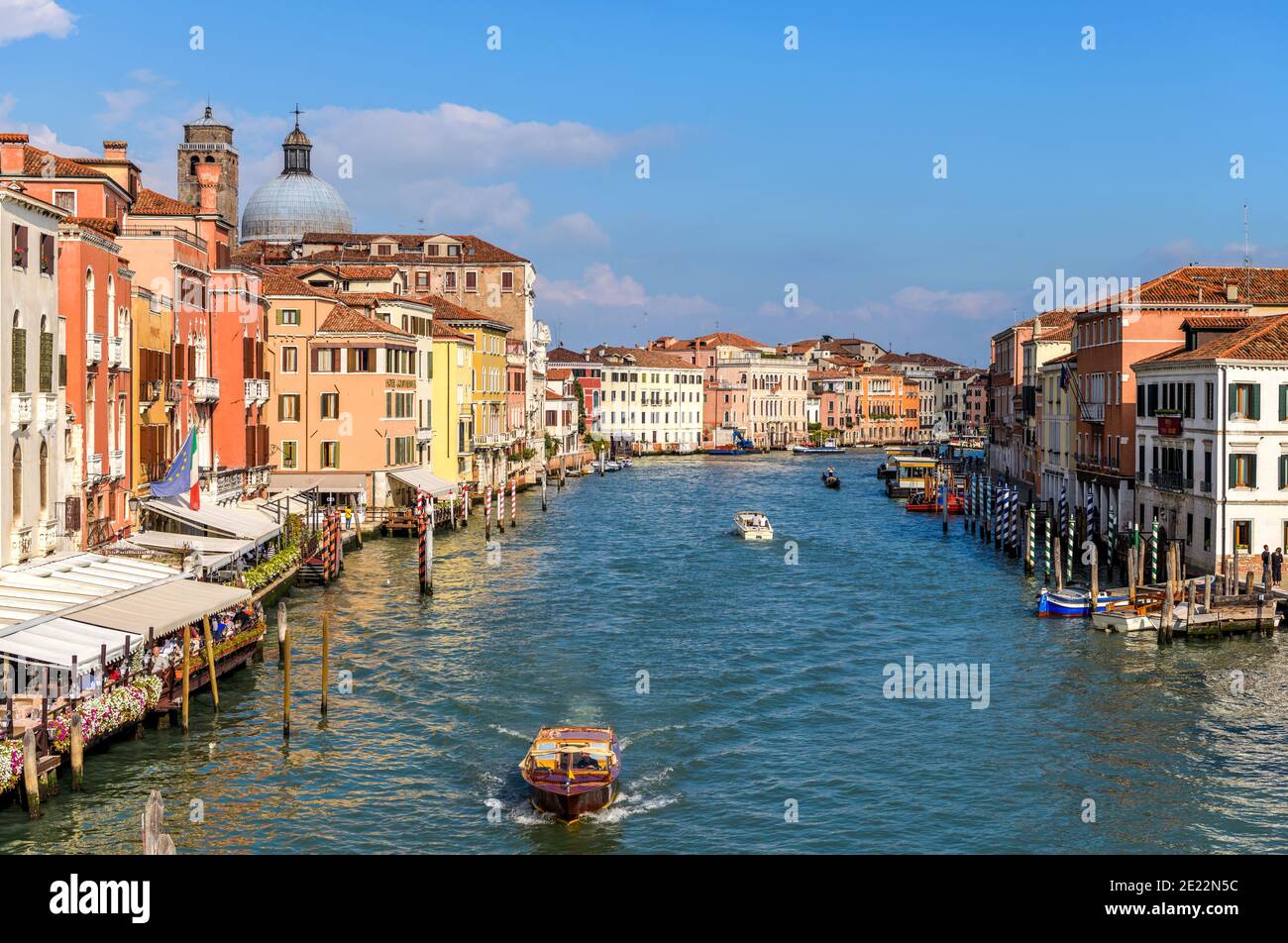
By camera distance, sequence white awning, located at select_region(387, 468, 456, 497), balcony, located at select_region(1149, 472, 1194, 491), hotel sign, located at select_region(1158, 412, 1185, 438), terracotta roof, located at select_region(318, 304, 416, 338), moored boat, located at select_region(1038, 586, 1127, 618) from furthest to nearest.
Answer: white awning, located at select_region(387, 468, 456, 497) → terracotta roof, located at select_region(318, 304, 416, 338) → hotel sign, located at select_region(1158, 412, 1185, 438) → balcony, located at select_region(1149, 472, 1194, 491) → moored boat, located at select_region(1038, 586, 1127, 618)

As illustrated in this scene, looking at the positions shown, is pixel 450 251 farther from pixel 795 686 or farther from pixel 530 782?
pixel 530 782

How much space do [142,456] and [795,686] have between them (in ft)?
50.7

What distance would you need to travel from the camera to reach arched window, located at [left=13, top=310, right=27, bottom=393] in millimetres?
22641

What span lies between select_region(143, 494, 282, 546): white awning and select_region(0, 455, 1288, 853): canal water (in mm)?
2169

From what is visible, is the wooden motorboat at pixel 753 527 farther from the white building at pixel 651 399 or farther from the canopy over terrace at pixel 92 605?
the white building at pixel 651 399

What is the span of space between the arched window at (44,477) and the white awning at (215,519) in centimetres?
641

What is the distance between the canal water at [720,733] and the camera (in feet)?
58.1

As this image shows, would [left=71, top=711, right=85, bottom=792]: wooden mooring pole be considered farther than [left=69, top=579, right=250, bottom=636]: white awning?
No

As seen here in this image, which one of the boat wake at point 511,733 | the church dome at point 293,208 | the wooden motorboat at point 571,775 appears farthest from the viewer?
the church dome at point 293,208

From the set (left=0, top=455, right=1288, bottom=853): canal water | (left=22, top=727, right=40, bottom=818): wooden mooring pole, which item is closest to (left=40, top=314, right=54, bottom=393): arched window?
(left=0, top=455, right=1288, bottom=853): canal water

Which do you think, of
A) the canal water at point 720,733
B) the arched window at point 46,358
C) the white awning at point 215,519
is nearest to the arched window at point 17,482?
the arched window at point 46,358

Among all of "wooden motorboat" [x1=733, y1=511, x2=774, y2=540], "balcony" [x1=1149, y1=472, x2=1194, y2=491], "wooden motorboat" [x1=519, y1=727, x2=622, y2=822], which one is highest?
"balcony" [x1=1149, y1=472, x2=1194, y2=491]

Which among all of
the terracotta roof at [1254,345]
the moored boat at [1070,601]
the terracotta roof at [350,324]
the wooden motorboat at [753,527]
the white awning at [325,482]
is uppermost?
the terracotta roof at [350,324]

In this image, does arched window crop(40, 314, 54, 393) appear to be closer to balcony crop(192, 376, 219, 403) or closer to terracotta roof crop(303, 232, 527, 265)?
balcony crop(192, 376, 219, 403)
